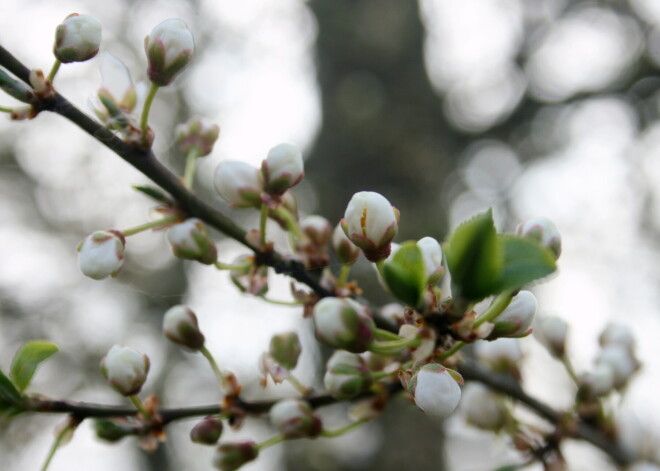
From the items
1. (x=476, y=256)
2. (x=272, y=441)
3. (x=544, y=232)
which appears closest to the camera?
(x=476, y=256)

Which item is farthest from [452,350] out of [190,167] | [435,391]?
[190,167]

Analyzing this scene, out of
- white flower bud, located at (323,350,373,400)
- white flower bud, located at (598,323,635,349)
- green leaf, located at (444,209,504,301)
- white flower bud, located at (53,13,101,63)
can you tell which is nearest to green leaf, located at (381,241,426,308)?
green leaf, located at (444,209,504,301)

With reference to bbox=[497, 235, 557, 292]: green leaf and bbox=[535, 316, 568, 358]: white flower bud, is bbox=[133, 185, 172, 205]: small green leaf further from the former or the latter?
bbox=[535, 316, 568, 358]: white flower bud

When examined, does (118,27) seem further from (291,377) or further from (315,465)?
(291,377)

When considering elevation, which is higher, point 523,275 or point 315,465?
point 523,275

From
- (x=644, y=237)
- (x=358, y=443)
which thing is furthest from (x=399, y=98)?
(x=358, y=443)

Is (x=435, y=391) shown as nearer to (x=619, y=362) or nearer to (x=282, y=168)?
(x=282, y=168)
